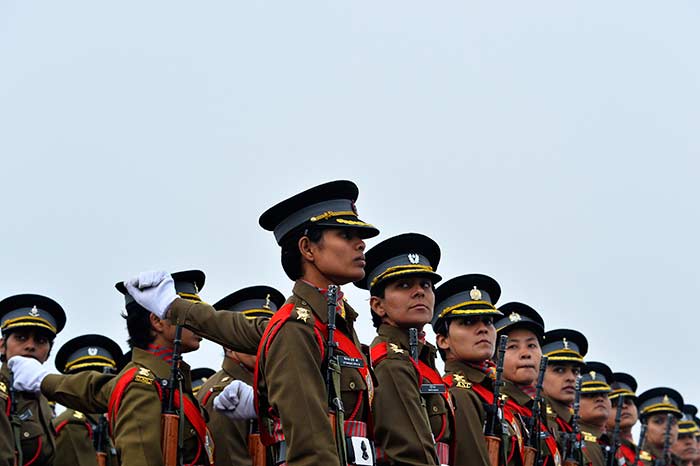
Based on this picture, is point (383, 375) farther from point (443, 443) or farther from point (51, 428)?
point (51, 428)

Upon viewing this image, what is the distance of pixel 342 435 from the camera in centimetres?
735

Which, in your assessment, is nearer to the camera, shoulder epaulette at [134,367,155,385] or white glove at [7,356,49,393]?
shoulder epaulette at [134,367,155,385]

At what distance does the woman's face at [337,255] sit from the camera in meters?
8.04

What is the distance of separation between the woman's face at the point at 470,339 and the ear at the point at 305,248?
343cm

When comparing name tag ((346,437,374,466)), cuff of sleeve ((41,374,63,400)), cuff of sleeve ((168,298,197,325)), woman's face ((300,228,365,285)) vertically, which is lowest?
name tag ((346,437,374,466))

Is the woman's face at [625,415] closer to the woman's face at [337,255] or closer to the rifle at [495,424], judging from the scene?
the rifle at [495,424]

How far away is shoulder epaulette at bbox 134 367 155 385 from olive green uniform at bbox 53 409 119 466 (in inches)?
180

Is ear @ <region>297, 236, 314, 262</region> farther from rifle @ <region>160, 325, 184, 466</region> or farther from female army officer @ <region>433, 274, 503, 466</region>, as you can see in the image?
female army officer @ <region>433, 274, 503, 466</region>

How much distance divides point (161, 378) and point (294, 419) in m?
2.34

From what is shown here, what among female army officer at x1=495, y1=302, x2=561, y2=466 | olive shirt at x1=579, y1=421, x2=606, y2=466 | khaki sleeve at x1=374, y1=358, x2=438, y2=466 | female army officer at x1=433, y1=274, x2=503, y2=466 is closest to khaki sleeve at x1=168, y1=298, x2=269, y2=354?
khaki sleeve at x1=374, y1=358, x2=438, y2=466

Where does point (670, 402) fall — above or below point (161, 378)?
above

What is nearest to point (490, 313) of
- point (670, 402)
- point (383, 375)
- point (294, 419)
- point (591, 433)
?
point (383, 375)

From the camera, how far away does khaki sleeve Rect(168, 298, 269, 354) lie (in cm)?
797

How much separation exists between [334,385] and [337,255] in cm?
106
